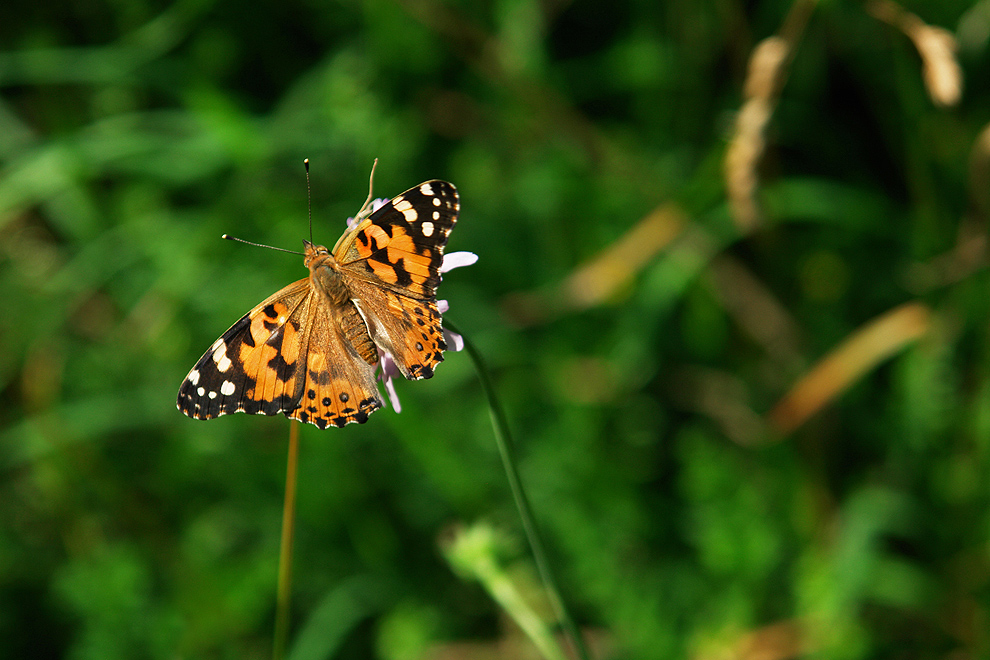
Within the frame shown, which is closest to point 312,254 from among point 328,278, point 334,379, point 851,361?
point 328,278

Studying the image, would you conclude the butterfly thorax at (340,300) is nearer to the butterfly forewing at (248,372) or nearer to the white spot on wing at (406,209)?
the butterfly forewing at (248,372)

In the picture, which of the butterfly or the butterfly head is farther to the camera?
the butterfly head

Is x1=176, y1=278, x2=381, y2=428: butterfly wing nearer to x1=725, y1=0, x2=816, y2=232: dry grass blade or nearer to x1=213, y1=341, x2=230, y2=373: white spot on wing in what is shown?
x1=213, y1=341, x2=230, y2=373: white spot on wing

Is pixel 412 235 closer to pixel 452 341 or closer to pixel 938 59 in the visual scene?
pixel 452 341

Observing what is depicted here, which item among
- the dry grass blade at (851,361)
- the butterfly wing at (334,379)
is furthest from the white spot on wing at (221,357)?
the dry grass blade at (851,361)

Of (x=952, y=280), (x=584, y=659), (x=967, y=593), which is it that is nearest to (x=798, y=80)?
(x=952, y=280)

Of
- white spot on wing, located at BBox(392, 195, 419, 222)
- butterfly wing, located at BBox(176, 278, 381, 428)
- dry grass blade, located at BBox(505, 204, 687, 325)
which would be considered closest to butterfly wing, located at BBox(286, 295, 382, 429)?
butterfly wing, located at BBox(176, 278, 381, 428)

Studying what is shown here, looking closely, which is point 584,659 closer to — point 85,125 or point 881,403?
point 881,403
